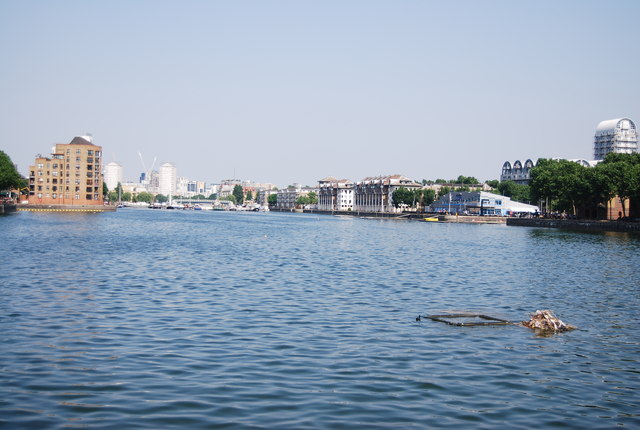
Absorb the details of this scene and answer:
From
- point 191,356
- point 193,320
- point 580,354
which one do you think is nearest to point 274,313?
point 193,320

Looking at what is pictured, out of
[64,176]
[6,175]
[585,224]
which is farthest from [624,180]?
[64,176]

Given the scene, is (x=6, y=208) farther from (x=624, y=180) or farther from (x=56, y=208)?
(x=624, y=180)

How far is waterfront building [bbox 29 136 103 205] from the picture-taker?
596 ft

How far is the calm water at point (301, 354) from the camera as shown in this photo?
13.2 meters

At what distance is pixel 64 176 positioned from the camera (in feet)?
601

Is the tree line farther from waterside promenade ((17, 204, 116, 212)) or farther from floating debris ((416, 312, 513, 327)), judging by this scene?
waterside promenade ((17, 204, 116, 212))

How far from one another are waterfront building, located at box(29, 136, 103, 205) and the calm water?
156 meters

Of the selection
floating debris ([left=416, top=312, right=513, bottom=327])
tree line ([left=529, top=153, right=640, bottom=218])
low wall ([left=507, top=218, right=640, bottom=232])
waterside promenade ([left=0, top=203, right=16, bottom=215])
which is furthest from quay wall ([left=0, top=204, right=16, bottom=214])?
floating debris ([left=416, top=312, right=513, bottom=327])

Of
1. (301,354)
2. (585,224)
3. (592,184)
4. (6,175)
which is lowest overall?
(301,354)

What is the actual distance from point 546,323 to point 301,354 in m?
9.62

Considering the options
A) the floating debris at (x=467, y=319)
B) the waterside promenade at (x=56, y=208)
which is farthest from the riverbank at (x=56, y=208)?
the floating debris at (x=467, y=319)

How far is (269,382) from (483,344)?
7913 mm

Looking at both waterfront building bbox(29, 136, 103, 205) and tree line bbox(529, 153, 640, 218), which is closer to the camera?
tree line bbox(529, 153, 640, 218)

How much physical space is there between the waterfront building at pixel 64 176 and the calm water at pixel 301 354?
156 m
